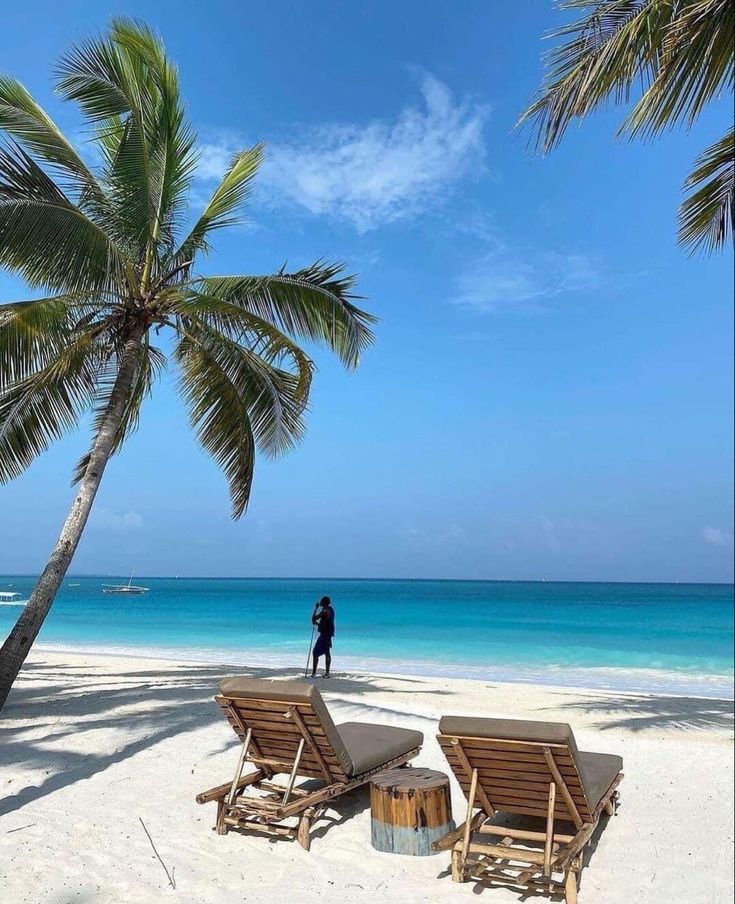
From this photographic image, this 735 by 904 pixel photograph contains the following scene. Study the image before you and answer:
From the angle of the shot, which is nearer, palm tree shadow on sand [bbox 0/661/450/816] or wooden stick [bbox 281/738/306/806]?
wooden stick [bbox 281/738/306/806]

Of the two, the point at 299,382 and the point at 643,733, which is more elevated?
the point at 299,382

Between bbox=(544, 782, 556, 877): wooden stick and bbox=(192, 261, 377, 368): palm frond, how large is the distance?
6.59m

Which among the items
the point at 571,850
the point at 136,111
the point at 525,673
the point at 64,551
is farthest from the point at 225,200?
the point at 525,673

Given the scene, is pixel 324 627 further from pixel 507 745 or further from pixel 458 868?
pixel 507 745

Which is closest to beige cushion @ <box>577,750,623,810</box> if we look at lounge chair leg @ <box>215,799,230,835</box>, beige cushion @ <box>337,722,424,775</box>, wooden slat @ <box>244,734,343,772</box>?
beige cushion @ <box>337,722,424,775</box>

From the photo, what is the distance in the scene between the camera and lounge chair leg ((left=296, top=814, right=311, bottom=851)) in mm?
4133

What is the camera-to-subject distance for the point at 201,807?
15.9 feet

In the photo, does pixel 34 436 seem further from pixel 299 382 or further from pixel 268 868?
pixel 268 868

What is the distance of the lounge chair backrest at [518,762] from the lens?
11.6ft

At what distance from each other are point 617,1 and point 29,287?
24.3 ft

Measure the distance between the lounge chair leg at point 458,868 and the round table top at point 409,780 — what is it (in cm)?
46

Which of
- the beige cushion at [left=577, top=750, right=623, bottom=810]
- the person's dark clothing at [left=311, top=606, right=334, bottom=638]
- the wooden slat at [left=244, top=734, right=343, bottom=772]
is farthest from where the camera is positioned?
the person's dark clothing at [left=311, top=606, right=334, bottom=638]

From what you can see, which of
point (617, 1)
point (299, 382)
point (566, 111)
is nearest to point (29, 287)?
point (299, 382)

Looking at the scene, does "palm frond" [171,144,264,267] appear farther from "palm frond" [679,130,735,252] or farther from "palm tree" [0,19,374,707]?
"palm frond" [679,130,735,252]
